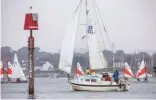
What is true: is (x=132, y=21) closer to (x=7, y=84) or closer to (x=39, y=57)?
(x=39, y=57)

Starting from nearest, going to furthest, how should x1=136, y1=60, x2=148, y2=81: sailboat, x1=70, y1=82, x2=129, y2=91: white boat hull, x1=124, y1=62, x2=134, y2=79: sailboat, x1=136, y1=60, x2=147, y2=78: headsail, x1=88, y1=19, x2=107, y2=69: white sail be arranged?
x1=70, y1=82, x2=129, y2=91: white boat hull
x1=88, y1=19, x2=107, y2=69: white sail
x1=124, y1=62, x2=134, y2=79: sailboat
x1=136, y1=60, x2=147, y2=78: headsail
x1=136, y1=60, x2=148, y2=81: sailboat

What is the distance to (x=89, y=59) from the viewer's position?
1608cm

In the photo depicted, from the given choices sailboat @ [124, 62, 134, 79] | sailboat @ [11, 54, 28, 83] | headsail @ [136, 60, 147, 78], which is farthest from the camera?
headsail @ [136, 60, 147, 78]

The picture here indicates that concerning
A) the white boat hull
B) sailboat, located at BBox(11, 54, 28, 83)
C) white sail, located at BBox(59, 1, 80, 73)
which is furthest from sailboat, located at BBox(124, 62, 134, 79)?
the white boat hull

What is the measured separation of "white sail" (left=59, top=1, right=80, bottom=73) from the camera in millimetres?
15234

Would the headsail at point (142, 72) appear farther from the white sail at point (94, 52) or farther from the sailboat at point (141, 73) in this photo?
the white sail at point (94, 52)

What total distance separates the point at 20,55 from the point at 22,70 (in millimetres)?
3932

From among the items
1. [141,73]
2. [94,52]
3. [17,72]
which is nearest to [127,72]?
[141,73]

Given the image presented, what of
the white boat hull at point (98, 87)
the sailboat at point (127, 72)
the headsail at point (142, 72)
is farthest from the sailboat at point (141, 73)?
the white boat hull at point (98, 87)

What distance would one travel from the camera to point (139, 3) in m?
14.2

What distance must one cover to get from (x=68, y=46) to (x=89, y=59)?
79 centimetres

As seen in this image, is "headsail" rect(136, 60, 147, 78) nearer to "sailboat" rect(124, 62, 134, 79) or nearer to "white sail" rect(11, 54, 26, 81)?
"sailboat" rect(124, 62, 134, 79)

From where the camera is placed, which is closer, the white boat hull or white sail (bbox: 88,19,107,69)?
the white boat hull

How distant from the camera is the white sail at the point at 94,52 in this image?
631 inches
